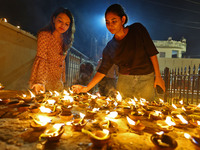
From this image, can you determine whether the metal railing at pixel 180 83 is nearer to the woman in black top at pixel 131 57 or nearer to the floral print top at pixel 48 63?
the woman in black top at pixel 131 57

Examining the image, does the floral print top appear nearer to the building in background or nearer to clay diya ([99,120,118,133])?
clay diya ([99,120,118,133])

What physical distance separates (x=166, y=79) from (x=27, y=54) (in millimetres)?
10739

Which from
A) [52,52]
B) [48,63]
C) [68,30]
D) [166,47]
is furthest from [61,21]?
[166,47]

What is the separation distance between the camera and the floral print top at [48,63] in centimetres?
378

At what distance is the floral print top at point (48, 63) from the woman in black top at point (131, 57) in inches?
46.4

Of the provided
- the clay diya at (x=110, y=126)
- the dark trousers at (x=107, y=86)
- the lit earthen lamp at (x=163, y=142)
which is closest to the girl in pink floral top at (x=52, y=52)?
the clay diya at (x=110, y=126)

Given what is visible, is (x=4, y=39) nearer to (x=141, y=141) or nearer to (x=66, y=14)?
(x=66, y=14)

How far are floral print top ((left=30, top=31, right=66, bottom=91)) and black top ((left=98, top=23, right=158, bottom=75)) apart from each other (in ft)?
6.54

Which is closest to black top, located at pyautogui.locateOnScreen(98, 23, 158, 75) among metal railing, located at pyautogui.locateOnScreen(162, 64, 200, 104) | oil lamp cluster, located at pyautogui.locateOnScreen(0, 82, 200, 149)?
oil lamp cluster, located at pyautogui.locateOnScreen(0, 82, 200, 149)

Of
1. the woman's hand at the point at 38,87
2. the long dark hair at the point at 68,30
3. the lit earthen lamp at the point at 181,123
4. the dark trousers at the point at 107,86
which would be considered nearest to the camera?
the lit earthen lamp at the point at 181,123

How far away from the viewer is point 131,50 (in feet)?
11.7

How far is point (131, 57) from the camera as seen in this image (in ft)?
11.9

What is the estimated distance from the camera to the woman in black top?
3281mm

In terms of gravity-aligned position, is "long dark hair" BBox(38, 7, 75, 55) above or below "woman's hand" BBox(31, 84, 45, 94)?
above
